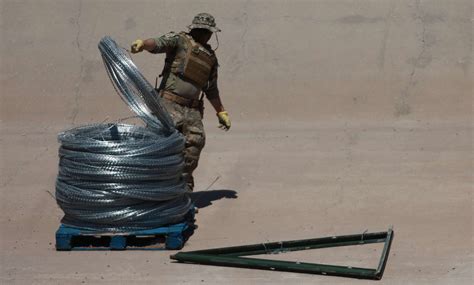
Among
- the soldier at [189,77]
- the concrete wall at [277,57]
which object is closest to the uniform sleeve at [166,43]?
the soldier at [189,77]

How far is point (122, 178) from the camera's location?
8016 millimetres

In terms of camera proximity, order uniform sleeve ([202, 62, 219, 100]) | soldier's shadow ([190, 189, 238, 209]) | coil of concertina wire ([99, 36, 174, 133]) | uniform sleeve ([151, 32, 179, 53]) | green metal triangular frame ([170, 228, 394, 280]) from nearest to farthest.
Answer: green metal triangular frame ([170, 228, 394, 280])
coil of concertina wire ([99, 36, 174, 133])
uniform sleeve ([151, 32, 179, 53])
uniform sleeve ([202, 62, 219, 100])
soldier's shadow ([190, 189, 238, 209])

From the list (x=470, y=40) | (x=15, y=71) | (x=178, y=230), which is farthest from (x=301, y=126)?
(x=178, y=230)

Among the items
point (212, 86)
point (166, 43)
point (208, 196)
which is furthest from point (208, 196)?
point (166, 43)

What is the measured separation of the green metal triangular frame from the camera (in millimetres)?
7332

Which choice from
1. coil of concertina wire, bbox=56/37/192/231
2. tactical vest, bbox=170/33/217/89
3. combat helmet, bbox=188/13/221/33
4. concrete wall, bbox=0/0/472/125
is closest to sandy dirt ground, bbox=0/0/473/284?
concrete wall, bbox=0/0/472/125

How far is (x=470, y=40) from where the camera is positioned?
14297mm

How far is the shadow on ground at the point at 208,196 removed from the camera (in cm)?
973

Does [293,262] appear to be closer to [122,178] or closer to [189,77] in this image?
[122,178]

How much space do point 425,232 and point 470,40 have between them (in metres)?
6.28

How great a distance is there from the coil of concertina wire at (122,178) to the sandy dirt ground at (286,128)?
0.28 m

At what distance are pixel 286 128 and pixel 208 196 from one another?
2892mm

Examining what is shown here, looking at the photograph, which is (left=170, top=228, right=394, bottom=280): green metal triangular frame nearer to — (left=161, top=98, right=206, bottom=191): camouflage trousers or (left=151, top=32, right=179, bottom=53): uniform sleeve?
(left=161, top=98, right=206, bottom=191): camouflage trousers

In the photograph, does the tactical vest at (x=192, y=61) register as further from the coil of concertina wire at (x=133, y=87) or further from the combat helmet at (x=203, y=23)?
the coil of concertina wire at (x=133, y=87)
